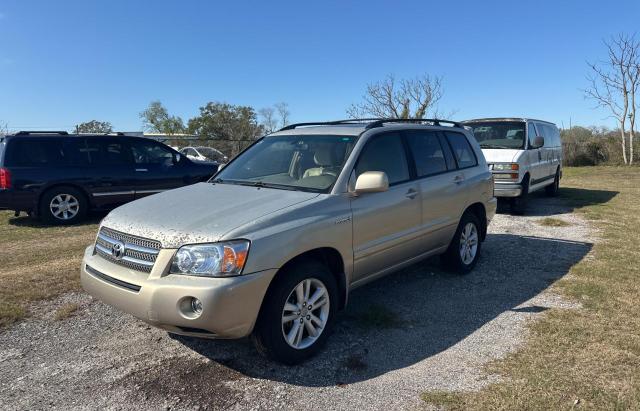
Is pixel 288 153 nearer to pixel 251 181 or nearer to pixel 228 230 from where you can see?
pixel 251 181

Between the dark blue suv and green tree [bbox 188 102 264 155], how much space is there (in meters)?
34.3

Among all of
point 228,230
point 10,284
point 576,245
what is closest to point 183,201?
point 228,230

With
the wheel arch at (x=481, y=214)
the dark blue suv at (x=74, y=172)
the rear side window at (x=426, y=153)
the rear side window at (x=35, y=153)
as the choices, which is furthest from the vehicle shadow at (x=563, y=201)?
the rear side window at (x=35, y=153)

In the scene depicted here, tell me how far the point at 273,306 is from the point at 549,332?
2.42 meters

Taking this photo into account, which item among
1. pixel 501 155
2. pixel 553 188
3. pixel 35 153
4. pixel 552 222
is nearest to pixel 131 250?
pixel 35 153

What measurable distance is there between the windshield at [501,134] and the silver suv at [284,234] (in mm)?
5728

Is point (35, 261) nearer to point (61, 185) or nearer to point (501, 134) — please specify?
point (61, 185)

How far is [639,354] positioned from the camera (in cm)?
362

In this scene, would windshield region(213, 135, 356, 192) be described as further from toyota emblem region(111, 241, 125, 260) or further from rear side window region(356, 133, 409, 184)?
toyota emblem region(111, 241, 125, 260)

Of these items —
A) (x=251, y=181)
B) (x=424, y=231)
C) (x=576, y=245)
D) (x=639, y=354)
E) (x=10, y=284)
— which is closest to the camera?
(x=639, y=354)

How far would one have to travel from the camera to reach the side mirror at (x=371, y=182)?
3.84 metres

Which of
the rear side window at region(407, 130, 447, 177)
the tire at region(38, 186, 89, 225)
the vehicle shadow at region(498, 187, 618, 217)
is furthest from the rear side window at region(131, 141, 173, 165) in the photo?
the vehicle shadow at region(498, 187, 618, 217)

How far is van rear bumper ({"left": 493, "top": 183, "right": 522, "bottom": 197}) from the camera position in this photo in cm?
978

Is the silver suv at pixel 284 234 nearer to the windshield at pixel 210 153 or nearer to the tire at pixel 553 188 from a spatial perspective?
the tire at pixel 553 188
